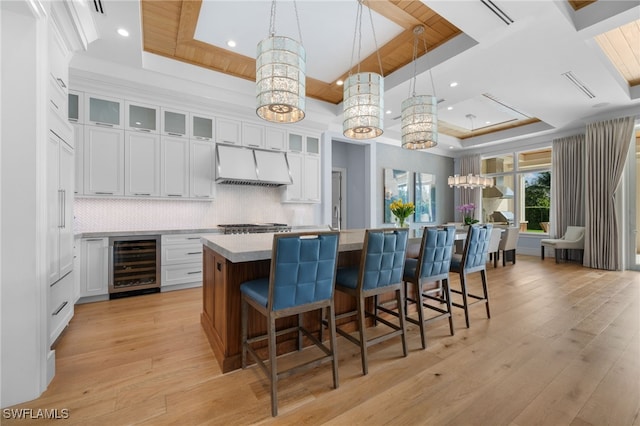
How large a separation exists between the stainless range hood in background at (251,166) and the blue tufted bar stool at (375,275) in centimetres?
298

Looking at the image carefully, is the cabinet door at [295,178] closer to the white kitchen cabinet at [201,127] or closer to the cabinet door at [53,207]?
the white kitchen cabinet at [201,127]

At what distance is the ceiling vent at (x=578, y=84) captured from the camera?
4150 mm

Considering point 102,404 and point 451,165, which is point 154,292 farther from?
point 451,165

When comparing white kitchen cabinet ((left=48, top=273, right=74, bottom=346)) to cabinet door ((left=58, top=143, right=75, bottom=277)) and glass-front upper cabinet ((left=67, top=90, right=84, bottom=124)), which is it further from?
glass-front upper cabinet ((left=67, top=90, right=84, bottom=124))

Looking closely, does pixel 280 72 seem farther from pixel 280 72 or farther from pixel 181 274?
pixel 181 274

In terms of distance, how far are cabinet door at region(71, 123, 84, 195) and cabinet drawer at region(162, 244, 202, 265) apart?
4.17 ft

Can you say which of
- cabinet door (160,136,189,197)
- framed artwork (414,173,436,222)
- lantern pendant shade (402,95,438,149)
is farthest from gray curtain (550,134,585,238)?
cabinet door (160,136,189,197)

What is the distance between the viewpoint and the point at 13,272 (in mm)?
1640

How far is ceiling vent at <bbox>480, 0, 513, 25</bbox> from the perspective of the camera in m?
2.68

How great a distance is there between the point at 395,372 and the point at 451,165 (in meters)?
8.39

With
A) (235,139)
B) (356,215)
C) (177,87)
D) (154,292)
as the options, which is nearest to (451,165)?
(356,215)

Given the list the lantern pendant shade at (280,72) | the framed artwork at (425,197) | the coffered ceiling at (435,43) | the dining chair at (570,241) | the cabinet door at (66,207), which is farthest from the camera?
the framed artwork at (425,197)

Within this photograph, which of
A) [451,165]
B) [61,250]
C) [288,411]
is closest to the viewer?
[288,411]

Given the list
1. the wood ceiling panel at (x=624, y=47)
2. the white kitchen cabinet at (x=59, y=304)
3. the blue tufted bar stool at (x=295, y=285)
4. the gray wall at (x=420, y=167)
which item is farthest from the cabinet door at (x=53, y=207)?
the wood ceiling panel at (x=624, y=47)
